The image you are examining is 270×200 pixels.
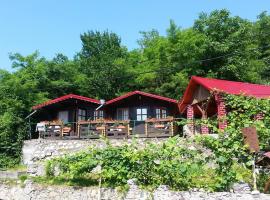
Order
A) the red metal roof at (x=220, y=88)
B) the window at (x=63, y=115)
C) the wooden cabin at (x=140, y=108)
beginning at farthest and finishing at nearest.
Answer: the window at (x=63, y=115)
the wooden cabin at (x=140, y=108)
the red metal roof at (x=220, y=88)

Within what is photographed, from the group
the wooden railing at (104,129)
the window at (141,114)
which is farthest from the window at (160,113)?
the wooden railing at (104,129)

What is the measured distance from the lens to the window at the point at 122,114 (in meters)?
25.9

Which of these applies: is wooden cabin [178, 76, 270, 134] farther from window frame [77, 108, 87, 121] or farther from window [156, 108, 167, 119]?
window frame [77, 108, 87, 121]

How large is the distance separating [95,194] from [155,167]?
7.24ft

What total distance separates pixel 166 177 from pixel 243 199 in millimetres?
2384

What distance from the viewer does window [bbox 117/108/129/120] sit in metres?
25.9

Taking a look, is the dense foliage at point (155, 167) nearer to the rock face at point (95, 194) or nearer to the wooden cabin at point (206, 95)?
the rock face at point (95, 194)

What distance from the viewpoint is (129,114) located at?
25.7 metres

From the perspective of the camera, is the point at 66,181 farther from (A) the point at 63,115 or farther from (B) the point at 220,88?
(A) the point at 63,115

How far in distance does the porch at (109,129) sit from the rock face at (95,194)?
23.6ft

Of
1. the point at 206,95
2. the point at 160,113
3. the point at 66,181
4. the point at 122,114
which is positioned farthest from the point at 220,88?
the point at 66,181

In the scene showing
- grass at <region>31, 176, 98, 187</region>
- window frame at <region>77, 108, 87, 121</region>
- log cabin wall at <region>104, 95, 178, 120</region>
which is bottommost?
grass at <region>31, 176, 98, 187</region>

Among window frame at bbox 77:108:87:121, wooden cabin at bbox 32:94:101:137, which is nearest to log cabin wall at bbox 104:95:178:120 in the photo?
wooden cabin at bbox 32:94:101:137

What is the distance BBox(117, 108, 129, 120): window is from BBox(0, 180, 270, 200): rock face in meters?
11.8
